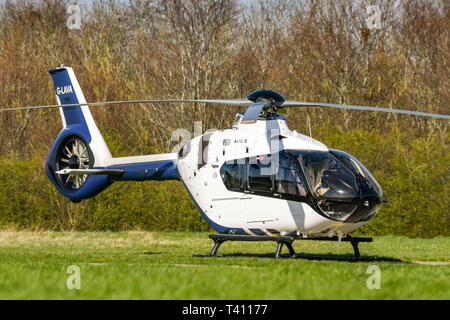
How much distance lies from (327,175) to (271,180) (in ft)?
3.91

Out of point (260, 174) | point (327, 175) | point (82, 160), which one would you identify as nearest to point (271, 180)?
point (260, 174)

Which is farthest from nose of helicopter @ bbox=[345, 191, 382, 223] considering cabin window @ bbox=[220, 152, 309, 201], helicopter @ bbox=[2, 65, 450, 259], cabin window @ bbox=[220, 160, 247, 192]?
cabin window @ bbox=[220, 160, 247, 192]

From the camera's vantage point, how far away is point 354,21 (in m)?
36.7

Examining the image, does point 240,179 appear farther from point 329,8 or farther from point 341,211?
point 329,8

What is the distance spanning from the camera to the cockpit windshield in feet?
47.7

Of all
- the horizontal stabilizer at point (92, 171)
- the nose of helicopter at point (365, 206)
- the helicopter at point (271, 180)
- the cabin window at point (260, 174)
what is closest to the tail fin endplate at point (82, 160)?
the horizontal stabilizer at point (92, 171)

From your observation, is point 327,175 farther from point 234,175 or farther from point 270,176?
point 234,175

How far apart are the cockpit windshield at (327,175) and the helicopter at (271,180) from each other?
0.07 feet

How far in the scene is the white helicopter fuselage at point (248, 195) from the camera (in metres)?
15.1

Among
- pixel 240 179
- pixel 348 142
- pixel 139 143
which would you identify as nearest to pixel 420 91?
pixel 348 142

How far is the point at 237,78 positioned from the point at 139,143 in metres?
6.29

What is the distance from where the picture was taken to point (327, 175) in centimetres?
1477

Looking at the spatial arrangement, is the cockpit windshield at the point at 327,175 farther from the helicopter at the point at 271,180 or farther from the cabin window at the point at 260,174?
the cabin window at the point at 260,174

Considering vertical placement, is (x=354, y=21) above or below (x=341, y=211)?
above
